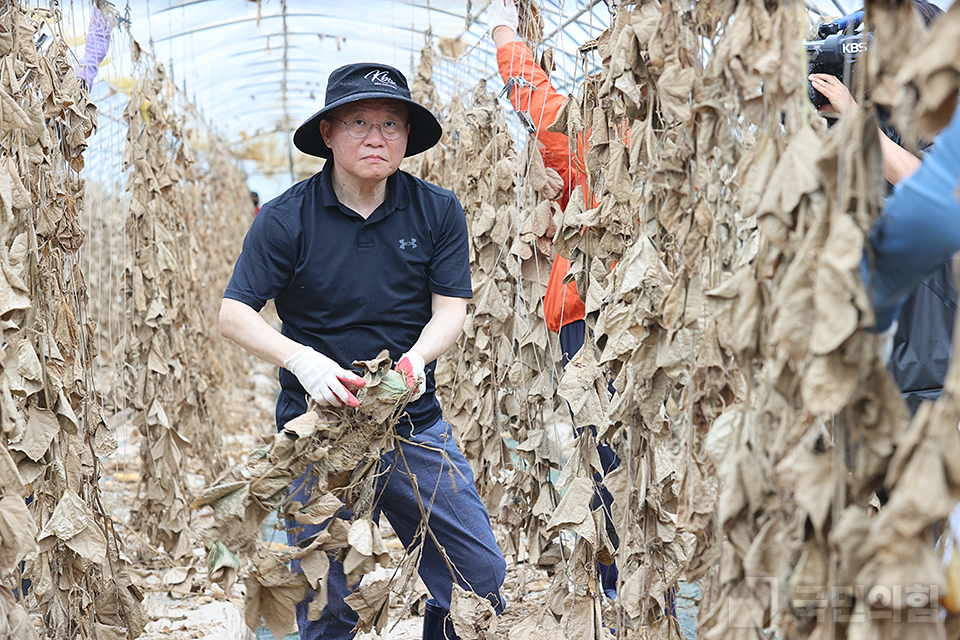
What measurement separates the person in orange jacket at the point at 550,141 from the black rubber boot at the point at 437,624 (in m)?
0.53

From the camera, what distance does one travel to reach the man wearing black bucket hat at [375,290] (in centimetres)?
198

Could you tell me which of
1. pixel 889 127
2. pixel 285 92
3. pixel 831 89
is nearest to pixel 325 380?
pixel 831 89

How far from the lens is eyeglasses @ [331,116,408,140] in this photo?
6.62 ft

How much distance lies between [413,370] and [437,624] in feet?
2.32

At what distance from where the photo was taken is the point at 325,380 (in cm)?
181

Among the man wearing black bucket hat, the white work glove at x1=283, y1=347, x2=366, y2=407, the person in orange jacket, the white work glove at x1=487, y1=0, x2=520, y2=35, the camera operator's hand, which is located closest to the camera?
the camera operator's hand

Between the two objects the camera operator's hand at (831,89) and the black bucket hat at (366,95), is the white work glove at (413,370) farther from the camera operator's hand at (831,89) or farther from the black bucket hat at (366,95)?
the camera operator's hand at (831,89)

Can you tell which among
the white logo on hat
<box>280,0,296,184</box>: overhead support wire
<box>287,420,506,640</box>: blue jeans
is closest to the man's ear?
the white logo on hat

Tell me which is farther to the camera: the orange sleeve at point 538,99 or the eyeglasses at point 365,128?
the orange sleeve at point 538,99

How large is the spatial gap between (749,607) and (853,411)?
0.31 m

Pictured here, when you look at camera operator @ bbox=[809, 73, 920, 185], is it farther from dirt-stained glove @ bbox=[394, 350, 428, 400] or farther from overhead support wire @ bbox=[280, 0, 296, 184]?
overhead support wire @ bbox=[280, 0, 296, 184]

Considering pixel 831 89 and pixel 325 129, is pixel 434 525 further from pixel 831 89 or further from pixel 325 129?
pixel 831 89

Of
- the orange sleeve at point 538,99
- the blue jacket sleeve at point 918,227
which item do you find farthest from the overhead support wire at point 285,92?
the blue jacket sleeve at point 918,227

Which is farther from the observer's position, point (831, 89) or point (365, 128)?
point (365, 128)
